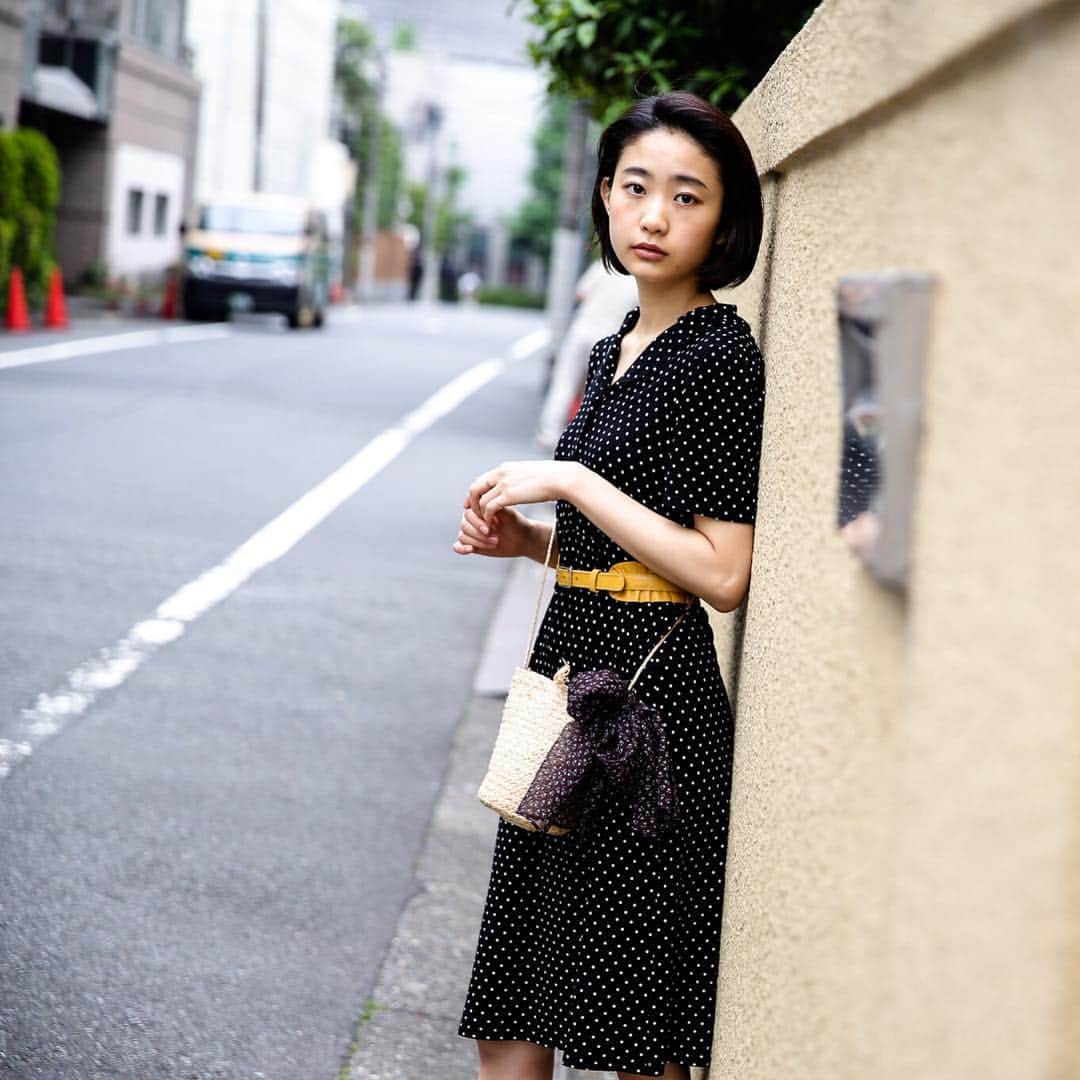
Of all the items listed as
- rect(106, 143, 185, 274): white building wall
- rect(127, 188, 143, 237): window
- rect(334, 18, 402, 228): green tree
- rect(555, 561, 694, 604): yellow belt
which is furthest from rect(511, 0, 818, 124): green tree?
rect(334, 18, 402, 228): green tree

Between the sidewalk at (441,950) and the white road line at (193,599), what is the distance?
128cm

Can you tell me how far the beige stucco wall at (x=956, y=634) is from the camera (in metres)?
1.07

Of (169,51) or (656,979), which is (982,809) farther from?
(169,51)

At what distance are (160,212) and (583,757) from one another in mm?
36737

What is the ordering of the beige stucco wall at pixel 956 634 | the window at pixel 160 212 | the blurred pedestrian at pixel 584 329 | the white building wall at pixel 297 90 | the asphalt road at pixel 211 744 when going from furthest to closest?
1. the white building wall at pixel 297 90
2. the window at pixel 160 212
3. the blurred pedestrian at pixel 584 329
4. the asphalt road at pixel 211 744
5. the beige stucco wall at pixel 956 634

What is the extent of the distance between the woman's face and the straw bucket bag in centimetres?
44

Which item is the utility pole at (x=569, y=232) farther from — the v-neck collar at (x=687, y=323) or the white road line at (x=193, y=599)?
the v-neck collar at (x=687, y=323)

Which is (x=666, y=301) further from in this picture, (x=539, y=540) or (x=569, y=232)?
(x=569, y=232)

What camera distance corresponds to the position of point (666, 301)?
254cm

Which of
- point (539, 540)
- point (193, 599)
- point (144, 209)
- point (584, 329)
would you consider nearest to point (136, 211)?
point (144, 209)

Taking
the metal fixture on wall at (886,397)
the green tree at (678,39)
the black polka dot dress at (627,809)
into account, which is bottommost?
the black polka dot dress at (627,809)

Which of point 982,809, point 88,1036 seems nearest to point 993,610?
point 982,809

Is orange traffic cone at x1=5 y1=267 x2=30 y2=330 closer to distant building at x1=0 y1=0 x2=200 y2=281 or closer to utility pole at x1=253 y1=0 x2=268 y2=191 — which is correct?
distant building at x1=0 y1=0 x2=200 y2=281

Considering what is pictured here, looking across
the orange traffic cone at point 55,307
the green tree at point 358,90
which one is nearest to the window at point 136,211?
the orange traffic cone at point 55,307
